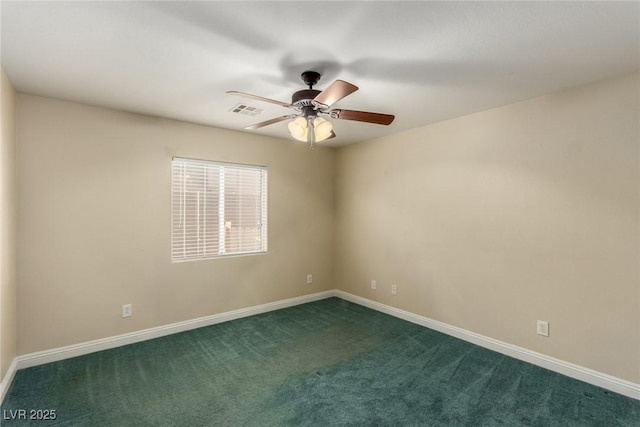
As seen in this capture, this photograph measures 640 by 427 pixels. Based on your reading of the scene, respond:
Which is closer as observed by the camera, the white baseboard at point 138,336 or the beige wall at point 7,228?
the beige wall at point 7,228

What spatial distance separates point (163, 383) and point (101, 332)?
1082 millimetres

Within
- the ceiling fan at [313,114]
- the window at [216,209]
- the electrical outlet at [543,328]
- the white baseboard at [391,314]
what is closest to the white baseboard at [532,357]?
the white baseboard at [391,314]

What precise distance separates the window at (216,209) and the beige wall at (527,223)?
67.3 inches

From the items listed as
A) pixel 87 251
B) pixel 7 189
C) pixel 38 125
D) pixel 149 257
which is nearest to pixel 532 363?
pixel 149 257

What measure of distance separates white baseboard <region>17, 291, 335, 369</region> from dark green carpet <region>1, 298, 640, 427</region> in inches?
3.6

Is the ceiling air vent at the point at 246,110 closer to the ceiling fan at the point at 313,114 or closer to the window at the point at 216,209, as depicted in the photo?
the ceiling fan at the point at 313,114

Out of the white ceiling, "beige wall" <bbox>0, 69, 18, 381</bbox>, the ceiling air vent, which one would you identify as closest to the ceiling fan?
the white ceiling

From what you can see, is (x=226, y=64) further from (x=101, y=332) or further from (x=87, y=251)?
(x=101, y=332)

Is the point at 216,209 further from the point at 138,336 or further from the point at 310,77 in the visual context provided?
the point at 310,77

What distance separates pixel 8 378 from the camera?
2.38m

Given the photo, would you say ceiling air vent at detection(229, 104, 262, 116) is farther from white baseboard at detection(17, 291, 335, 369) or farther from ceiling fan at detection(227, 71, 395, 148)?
white baseboard at detection(17, 291, 335, 369)

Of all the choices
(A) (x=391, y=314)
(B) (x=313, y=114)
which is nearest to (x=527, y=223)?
(A) (x=391, y=314)

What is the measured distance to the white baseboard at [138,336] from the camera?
→ 270 cm

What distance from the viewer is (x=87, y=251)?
2.95 m
